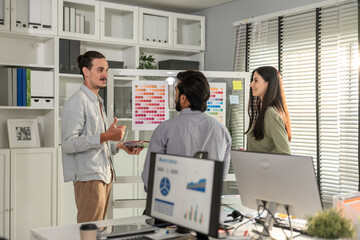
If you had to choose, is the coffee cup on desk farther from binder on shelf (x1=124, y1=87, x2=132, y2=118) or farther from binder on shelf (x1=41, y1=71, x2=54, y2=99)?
binder on shelf (x1=41, y1=71, x2=54, y2=99)

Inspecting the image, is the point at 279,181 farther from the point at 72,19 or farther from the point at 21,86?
the point at 72,19

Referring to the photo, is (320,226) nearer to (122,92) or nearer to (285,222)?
(285,222)

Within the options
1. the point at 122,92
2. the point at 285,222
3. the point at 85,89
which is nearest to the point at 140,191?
the point at 122,92

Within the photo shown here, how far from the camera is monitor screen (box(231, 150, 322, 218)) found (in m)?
1.77

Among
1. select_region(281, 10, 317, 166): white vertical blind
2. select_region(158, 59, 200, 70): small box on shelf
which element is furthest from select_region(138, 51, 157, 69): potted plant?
select_region(281, 10, 317, 166): white vertical blind

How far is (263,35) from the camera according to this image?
14.4ft

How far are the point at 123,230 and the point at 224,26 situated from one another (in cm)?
341

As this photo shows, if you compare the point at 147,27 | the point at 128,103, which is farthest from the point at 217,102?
the point at 147,27

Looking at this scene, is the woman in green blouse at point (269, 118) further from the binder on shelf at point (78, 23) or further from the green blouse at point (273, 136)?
the binder on shelf at point (78, 23)

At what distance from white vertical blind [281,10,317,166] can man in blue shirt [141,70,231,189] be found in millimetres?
1838

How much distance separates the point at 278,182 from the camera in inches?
73.4

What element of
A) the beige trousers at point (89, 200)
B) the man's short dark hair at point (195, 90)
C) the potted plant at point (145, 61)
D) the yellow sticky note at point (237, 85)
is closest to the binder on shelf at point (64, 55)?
the potted plant at point (145, 61)

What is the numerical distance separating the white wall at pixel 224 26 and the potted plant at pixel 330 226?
314 centimetres

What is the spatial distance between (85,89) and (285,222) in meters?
1.51
